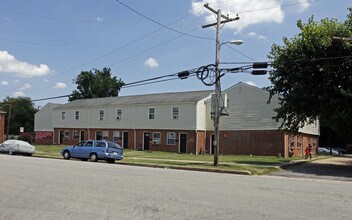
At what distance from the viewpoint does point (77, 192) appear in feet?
35.1

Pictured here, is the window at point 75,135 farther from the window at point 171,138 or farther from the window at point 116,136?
the window at point 171,138

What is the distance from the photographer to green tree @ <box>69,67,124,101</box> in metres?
76.8

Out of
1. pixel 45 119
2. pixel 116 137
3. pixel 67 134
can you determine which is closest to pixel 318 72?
pixel 116 137

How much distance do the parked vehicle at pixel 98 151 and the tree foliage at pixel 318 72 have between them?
1127 centimetres

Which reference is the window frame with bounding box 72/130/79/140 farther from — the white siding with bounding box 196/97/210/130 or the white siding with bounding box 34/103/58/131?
the white siding with bounding box 196/97/210/130

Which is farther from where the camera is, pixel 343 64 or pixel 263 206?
pixel 343 64

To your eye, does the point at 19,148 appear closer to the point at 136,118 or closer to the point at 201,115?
the point at 136,118

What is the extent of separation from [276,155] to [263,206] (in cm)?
2772

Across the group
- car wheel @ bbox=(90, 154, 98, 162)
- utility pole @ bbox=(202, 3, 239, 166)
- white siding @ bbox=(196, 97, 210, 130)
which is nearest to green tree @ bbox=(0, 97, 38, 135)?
white siding @ bbox=(196, 97, 210, 130)

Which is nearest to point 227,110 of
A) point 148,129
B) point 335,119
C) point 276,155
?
point 276,155

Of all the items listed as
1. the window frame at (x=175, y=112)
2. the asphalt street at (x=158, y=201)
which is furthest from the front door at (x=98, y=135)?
the asphalt street at (x=158, y=201)

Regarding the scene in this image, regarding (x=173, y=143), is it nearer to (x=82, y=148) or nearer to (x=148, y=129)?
(x=148, y=129)

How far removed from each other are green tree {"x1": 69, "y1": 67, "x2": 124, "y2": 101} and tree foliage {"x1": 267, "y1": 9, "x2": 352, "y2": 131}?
55.6m

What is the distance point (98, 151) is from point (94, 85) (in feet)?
170
